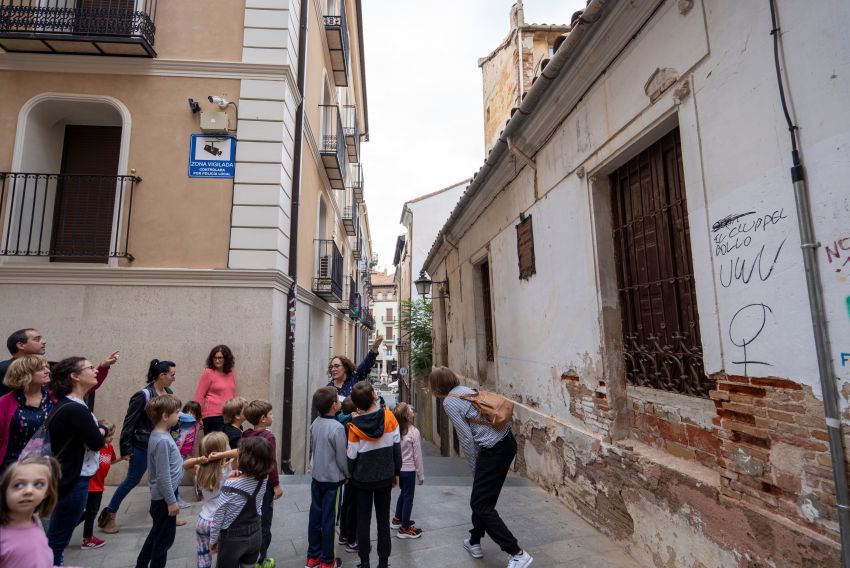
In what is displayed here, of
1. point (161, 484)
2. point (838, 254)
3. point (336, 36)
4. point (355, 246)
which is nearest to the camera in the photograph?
point (838, 254)

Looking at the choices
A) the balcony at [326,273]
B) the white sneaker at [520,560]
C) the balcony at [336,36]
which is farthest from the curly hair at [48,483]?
the balcony at [336,36]

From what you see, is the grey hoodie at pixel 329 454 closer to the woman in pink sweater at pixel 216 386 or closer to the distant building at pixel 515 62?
the woman in pink sweater at pixel 216 386

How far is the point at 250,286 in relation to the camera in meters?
6.21

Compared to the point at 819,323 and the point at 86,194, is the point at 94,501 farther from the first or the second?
the point at 819,323

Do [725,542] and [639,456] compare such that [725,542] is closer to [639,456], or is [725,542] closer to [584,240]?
[639,456]

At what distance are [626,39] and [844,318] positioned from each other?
279cm

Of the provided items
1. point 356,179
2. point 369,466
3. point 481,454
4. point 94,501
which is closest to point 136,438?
point 94,501

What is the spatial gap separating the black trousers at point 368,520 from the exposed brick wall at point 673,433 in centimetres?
221

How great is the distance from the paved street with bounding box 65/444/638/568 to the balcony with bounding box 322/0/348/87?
9.11 m

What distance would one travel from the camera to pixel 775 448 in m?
2.55

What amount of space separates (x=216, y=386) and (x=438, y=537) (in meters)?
3.21

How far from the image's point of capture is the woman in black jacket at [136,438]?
4.02 meters

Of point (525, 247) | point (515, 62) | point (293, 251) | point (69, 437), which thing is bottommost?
point (69, 437)

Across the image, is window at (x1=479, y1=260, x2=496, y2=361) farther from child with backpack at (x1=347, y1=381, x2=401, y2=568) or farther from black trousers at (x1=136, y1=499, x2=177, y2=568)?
black trousers at (x1=136, y1=499, x2=177, y2=568)
